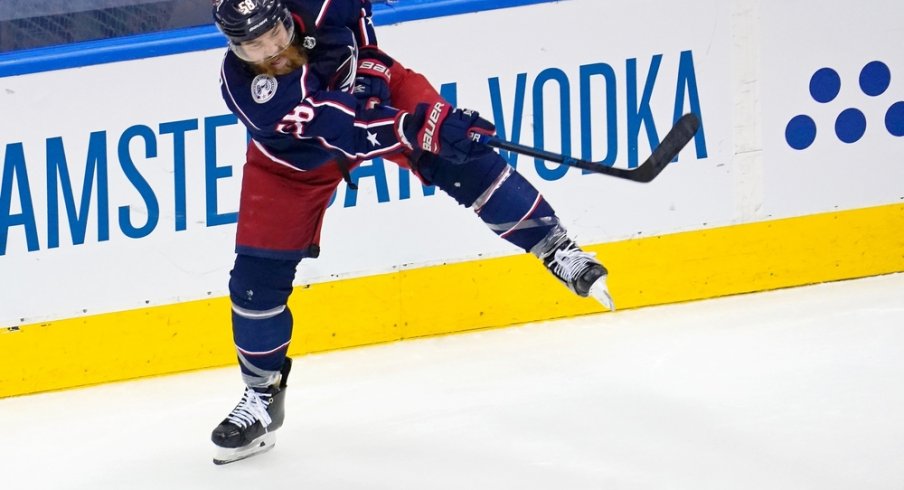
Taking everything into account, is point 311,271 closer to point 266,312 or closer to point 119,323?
point 119,323

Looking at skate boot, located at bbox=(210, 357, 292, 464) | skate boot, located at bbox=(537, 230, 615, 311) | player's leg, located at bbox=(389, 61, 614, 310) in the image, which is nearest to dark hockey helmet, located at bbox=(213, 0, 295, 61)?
player's leg, located at bbox=(389, 61, 614, 310)

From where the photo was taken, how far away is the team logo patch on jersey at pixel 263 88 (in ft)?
8.42

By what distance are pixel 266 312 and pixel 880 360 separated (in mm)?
1461

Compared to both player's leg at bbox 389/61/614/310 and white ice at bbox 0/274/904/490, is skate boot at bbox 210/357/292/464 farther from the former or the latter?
player's leg at bbox 389/61/614/310

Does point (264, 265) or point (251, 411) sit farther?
point (251, 411)

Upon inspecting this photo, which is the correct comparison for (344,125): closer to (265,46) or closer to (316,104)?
(316,104)

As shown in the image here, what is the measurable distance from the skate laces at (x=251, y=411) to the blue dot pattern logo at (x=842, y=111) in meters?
1.70

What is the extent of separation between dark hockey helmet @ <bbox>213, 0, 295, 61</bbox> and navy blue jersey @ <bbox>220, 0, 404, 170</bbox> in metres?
0.10

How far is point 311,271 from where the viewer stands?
3.71 m

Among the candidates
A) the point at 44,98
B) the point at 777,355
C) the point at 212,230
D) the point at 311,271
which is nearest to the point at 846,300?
the point at 777,355

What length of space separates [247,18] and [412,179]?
128cm

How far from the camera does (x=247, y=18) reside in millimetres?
2486

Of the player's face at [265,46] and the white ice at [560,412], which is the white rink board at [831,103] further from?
the player's face at [265,46]

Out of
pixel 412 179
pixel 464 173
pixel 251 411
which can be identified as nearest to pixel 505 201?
pixel 464 173
